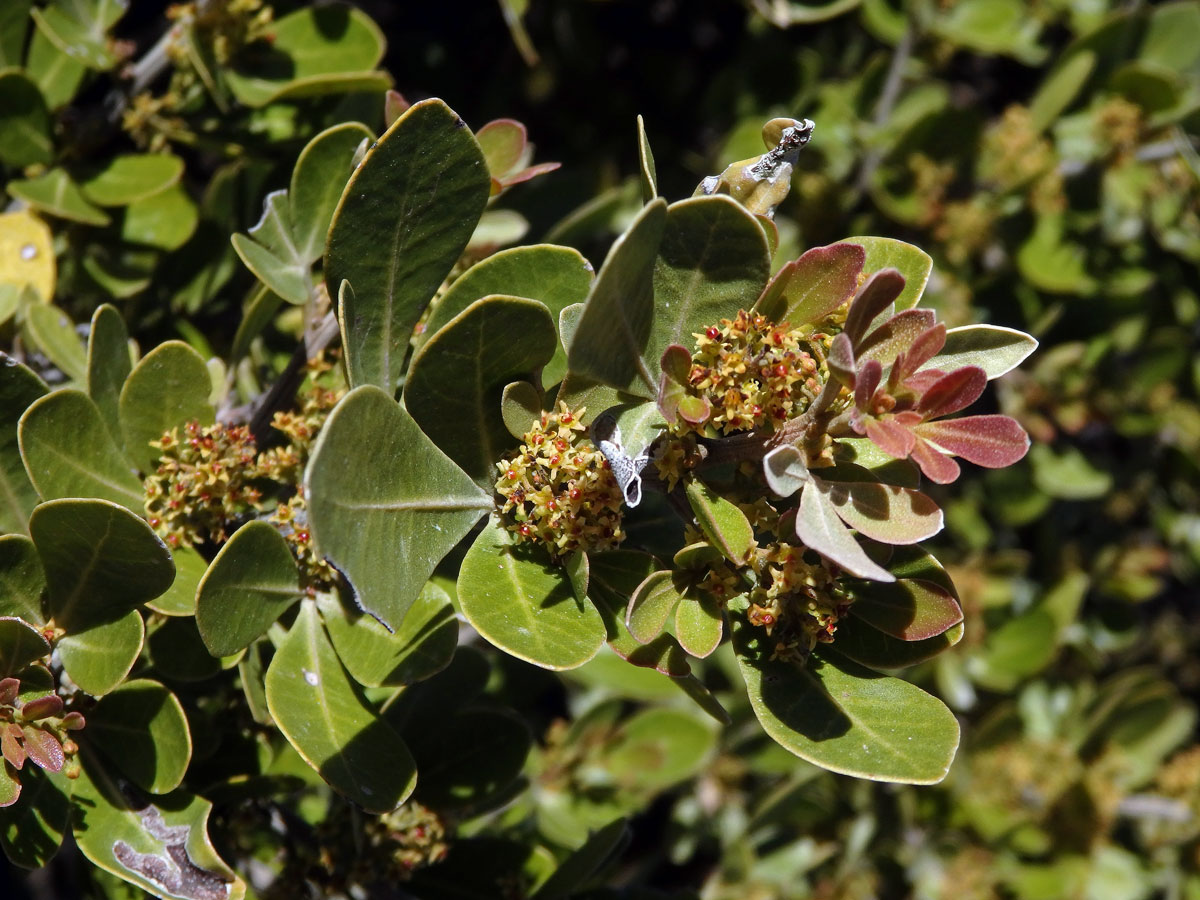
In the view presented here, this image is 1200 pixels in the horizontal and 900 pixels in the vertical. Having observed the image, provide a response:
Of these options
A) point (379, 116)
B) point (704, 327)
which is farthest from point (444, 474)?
point (379, 116)

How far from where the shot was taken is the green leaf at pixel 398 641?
1488 mm

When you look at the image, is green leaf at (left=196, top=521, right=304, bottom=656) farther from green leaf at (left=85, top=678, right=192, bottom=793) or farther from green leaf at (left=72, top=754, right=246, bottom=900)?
green leaf at (left=72, top=754, right=246, bottom=900)

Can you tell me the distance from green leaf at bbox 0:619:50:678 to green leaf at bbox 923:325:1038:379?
1.29 m

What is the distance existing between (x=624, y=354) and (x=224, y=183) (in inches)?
54.9

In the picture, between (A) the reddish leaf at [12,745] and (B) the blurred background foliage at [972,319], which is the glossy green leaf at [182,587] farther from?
Answer: (B) the blurred background foliage at [972,319]

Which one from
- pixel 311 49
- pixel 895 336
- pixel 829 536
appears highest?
pixel 311 49

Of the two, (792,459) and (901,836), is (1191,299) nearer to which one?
(901,836)

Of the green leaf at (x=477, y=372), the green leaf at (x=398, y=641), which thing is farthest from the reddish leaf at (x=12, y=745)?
the green leaf at (x=477, y=372)

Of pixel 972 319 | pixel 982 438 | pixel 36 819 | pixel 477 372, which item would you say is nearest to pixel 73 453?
pixel 36 819

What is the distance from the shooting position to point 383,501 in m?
1.27

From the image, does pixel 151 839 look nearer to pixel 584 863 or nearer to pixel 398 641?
pixel 398 641

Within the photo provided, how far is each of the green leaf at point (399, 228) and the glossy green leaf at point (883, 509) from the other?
63cm

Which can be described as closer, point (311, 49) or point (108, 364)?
point (108, 364)

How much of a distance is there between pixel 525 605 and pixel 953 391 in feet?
2.05
